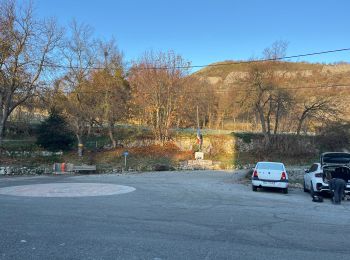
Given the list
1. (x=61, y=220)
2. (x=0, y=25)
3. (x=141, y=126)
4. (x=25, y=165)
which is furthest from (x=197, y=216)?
(x=141, y=126)

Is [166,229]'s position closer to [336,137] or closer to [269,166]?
[269,166]

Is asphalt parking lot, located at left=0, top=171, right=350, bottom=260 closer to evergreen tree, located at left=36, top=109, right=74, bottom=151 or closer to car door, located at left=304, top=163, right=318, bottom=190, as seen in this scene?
car door, located at left=304, top=163, right=318, bottom=190

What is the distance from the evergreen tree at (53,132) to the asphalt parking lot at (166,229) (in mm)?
25516

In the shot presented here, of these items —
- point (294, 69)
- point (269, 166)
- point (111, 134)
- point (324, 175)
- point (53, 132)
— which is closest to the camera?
point (324, 175)

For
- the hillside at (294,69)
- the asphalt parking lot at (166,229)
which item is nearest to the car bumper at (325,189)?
the asphalt parking lot at (166,229)

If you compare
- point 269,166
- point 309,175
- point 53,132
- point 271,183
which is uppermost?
point 53,132

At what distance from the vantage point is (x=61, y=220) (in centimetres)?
940

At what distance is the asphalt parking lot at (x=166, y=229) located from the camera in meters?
6.64

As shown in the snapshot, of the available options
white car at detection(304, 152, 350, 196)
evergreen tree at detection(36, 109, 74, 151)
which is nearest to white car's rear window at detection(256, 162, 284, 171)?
white car at detection(304, 152, 350, 196)

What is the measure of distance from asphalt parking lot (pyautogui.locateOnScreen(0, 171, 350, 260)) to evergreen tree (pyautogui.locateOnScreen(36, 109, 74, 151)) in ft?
83.7

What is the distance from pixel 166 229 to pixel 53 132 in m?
32.1

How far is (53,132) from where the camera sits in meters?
38.3

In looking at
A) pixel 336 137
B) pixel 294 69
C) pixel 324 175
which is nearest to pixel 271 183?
pixel 324 175

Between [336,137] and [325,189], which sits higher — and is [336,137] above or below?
above
